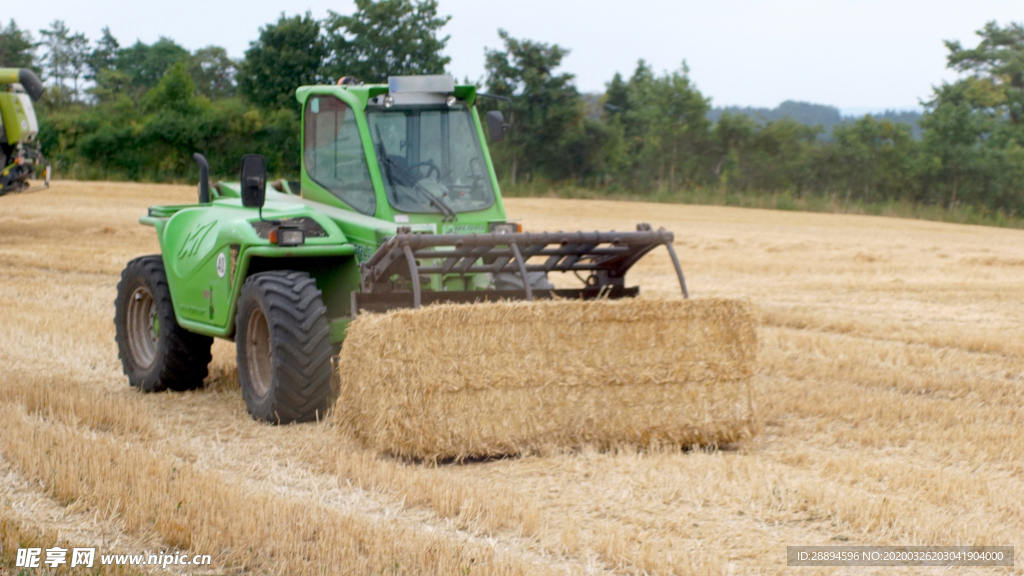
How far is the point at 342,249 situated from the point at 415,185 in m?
0.70

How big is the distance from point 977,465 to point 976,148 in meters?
39.6

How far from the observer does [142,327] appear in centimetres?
830

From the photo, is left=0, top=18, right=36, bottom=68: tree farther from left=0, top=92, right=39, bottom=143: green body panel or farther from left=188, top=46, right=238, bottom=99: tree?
left=0, top=92, right=39, bottom=143: green body panel

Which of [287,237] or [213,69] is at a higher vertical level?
[213,69]

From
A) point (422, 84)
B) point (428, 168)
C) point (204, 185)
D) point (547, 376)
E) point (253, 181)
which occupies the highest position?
point (422, 84)

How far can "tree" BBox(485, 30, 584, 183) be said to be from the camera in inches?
1679

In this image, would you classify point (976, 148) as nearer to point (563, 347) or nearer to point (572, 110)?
point (572, 110)

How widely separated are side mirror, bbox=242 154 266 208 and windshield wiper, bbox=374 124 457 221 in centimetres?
81

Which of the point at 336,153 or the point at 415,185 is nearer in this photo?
the point at 415,185

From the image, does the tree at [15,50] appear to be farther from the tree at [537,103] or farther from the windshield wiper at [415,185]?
the windshield wiper at [415,185]

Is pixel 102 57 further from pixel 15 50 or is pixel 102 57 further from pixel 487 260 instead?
pixel 487 260

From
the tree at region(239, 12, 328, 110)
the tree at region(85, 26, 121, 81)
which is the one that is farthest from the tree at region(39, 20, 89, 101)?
the tree at region(239, 12, 328, 110)


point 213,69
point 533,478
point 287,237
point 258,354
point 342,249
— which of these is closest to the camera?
point 533,478

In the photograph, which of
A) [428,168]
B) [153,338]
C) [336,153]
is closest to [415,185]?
[428,168]
